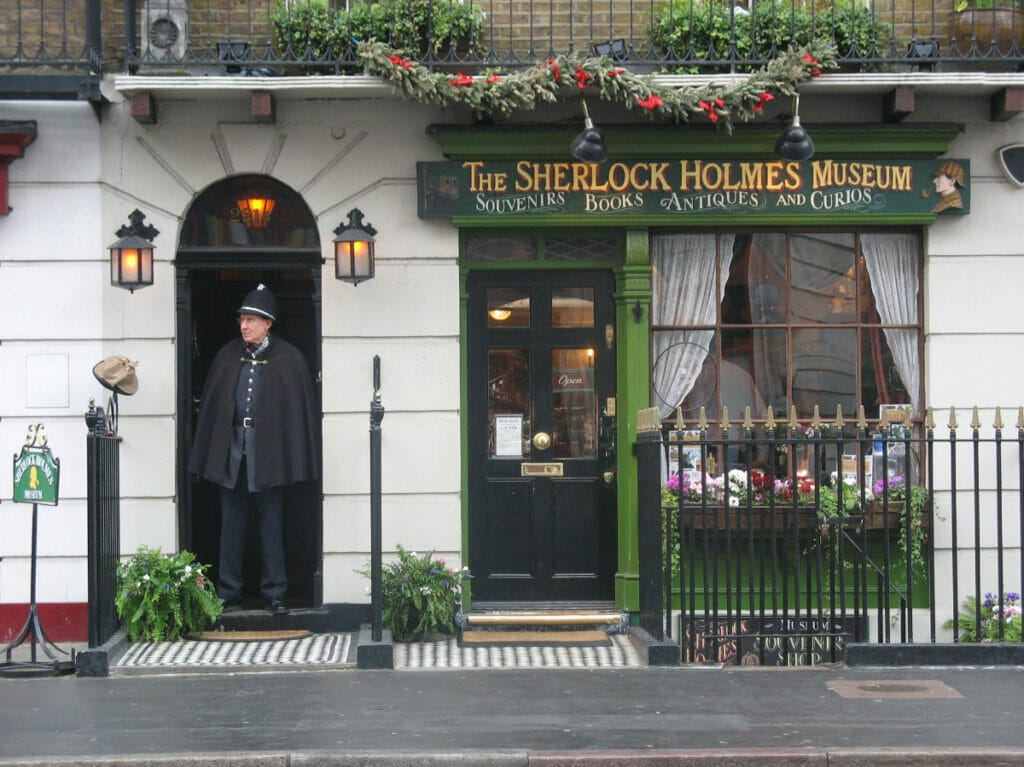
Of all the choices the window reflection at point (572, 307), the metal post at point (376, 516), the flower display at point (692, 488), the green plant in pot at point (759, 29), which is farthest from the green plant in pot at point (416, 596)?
the green plant in pot at point (759, 29)

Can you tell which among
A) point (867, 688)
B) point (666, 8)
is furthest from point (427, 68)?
point (867, 688)

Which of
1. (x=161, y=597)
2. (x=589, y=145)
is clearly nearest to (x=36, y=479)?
(x=161, y=597)

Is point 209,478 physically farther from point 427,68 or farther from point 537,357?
point 427,68

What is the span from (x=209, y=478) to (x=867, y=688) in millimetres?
4911

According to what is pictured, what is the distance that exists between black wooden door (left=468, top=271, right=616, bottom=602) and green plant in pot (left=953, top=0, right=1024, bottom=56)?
3.32 m

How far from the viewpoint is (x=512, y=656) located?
10500 mm

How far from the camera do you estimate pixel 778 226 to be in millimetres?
11625

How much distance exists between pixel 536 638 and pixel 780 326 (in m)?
3.10

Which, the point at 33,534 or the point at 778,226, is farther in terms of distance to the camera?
the point at 778,226

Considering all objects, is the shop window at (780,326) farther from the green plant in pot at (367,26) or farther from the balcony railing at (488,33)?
the green plant in pot at (367,26)

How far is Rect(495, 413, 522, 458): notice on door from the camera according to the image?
38.1 ft

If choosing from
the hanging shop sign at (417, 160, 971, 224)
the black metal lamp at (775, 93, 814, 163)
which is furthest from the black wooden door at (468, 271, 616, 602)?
the black metal lamp at (775, 93, 814, 163)

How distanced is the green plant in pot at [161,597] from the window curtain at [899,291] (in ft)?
18.3

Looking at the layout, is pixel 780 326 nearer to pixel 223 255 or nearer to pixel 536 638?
pixel 536 638
